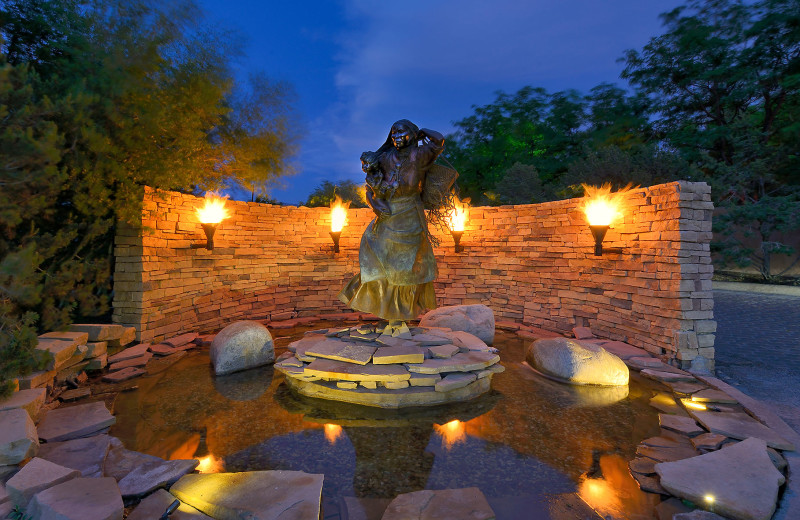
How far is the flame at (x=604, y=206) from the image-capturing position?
576cm

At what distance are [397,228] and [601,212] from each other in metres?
3.57

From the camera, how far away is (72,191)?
15.1 ft

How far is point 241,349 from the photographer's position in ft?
15.3

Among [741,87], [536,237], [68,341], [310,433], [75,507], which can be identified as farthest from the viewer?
[741,87]

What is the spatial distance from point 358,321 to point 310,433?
14.3 feet

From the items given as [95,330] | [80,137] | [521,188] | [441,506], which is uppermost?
[521,188]

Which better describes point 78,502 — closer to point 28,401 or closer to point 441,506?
point 28,401

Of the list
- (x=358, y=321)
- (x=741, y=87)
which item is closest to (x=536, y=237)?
(x=358, y=321)

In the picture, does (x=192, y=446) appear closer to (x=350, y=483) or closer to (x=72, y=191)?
(x=350, y=483)

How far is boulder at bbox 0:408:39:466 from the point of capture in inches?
87.1

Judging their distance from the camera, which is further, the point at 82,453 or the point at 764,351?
the point at 764,351

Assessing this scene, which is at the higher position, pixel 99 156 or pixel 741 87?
pixel 741 87

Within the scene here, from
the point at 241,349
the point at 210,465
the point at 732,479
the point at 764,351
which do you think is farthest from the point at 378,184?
the point at 764,351

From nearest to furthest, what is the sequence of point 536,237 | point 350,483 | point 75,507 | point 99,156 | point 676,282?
point 75,507
point 350,483
point 99,156
point 676,282
point 536,237
